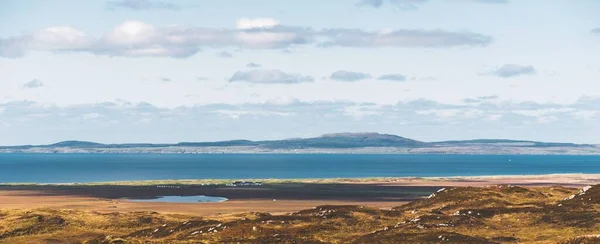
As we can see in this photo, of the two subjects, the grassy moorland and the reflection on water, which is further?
the reflection on water

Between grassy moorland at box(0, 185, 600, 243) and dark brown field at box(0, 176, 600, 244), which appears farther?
dark brown field at box(0, 176, 600, 244)

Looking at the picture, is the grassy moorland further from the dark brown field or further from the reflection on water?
the reflection on water

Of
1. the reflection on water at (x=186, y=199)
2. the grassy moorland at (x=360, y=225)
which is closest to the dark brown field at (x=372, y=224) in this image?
the grassy moorland at (x=360, y=225)

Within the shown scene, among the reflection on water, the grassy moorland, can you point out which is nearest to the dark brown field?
the grassy moorland

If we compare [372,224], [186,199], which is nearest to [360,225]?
[372,224]

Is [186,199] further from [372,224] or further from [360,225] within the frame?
[360,225]

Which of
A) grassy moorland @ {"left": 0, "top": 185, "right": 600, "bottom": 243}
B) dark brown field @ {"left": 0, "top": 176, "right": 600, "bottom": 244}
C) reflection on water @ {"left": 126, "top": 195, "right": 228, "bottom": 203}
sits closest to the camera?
grassy moorland @ {"left": 0, "top": 185, "right": 600, "bottom": 243}

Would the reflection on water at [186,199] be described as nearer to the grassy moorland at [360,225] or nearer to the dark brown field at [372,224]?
the dark brown field at [372,224]

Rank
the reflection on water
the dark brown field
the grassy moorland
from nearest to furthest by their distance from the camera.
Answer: the grassy moorland → the dark brown field → the reflection on water
